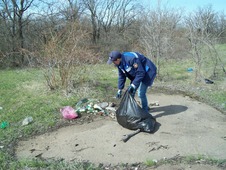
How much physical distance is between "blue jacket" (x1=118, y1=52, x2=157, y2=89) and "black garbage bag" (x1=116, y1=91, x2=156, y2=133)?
14.3 inches

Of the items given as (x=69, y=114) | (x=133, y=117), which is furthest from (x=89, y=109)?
(x=133, y=117)

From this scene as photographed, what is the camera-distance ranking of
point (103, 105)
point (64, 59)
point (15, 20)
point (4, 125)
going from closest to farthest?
point (4, 125) → point (103, 105) → point (64, 59) → point (15, 20)

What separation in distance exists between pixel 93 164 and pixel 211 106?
12.1 feet

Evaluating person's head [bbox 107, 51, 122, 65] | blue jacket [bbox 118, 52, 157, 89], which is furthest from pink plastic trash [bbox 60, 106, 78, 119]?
person's head [bbox 107, 51, 122, 65]

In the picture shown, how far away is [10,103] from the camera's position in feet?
19.7

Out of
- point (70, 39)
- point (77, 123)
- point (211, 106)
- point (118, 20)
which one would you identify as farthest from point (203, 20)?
point (118, 20)

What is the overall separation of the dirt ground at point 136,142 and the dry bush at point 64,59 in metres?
2.46

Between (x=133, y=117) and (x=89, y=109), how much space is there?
4.80ft

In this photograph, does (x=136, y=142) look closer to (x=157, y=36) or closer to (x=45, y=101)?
(x=45, y=101)

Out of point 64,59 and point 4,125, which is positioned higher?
point 64,59

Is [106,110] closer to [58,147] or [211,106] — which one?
[58,147]

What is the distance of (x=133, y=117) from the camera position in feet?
13.6

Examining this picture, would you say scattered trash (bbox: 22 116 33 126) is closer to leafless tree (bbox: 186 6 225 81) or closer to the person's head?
the person's head

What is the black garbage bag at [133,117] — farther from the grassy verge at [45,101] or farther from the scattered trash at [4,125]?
the scattered trash at [4,125]
